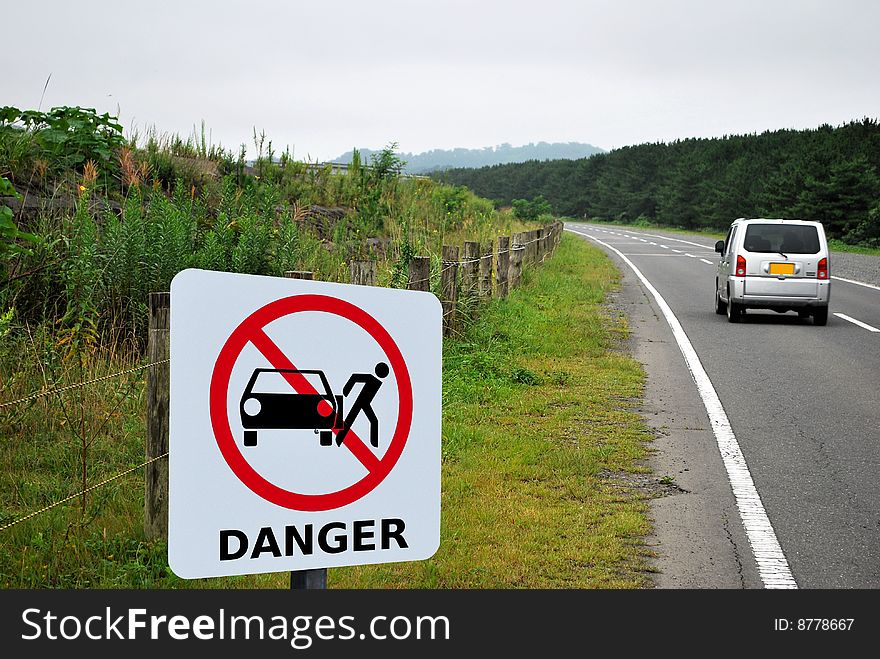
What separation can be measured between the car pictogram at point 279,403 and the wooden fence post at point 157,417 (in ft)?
9.26

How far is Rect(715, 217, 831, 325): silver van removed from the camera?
53.3 feet

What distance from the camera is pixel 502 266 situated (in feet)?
55.2

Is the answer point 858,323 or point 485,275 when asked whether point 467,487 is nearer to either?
point 485,275

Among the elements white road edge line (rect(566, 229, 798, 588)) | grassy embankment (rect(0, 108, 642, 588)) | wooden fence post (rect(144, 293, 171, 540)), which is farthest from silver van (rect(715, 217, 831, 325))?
wooden fence post (rect(144, 293, 171, 540))

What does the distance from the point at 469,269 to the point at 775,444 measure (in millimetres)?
6724

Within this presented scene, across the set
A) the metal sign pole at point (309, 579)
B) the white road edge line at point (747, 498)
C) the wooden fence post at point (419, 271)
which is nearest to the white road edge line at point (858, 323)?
the white road edge line at point (747, 498)

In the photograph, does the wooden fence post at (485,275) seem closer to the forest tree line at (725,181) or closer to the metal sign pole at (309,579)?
the metal sign pole at (309,579)

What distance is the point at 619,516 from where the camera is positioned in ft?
19.5

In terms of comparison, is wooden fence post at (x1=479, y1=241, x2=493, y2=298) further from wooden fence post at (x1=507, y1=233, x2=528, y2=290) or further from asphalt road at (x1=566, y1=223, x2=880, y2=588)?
asphalt road at (x1=566, y1=223, x2=880, y2=588)

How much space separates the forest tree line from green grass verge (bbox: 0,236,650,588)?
28.3 m

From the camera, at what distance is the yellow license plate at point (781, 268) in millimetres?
16375

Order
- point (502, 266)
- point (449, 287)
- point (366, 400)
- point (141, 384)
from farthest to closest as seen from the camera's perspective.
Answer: point (502, 266), point (449, 287), point (141, 384), point (366, 400)

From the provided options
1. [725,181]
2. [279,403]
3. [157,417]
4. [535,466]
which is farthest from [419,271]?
[725,181]
